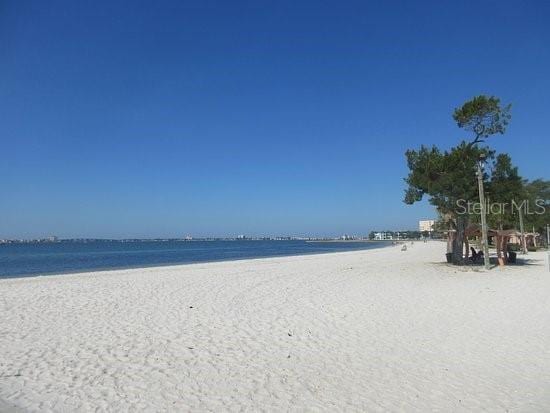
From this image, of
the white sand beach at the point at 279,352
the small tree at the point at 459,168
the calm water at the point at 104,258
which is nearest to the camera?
the white sand beach at the point at 279,352

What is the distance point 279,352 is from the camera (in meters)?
6.41

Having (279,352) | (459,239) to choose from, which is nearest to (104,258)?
(459,239)

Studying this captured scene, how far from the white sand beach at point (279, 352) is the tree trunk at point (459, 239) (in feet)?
31.9

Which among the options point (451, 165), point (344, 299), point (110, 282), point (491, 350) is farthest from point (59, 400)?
point (451, 165)

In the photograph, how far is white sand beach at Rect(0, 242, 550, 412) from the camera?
462 centimetres

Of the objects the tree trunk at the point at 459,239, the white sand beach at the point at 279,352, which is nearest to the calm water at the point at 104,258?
the white sand beach at the point at 279,352

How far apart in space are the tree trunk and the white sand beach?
9.73 metres

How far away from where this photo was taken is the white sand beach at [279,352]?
462 cm

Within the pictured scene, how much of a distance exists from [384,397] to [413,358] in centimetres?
160

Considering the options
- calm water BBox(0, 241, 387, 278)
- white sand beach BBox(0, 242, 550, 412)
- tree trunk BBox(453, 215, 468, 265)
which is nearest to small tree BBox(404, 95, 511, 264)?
tree trunk BBox(453, 215, 468, 265)

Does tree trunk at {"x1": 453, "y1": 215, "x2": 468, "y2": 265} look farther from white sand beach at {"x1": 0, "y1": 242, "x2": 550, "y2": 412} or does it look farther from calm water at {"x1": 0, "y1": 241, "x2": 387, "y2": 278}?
calm water at {"x1": 0, "y1": 241, "x2": 387, "y2": 278}

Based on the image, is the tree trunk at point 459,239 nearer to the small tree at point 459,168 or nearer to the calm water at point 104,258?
the small tree at point 459,168

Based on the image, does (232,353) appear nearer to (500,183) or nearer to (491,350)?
(491,350)

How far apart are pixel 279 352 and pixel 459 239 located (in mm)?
18643
